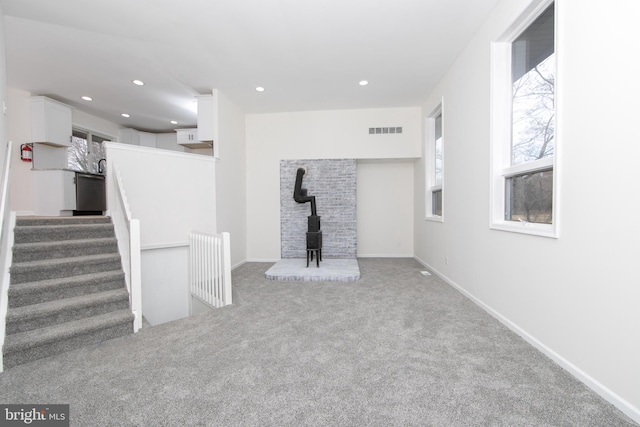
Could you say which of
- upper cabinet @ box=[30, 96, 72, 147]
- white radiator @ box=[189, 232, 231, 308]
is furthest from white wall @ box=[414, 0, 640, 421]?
upper cabinet @ box=[30, 96, 72, 147]

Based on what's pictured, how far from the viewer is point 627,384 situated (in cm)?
134

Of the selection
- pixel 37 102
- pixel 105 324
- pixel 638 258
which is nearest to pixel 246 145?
pixel 37 102

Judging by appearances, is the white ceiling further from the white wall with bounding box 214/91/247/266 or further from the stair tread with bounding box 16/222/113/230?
the stair tread with bounding box 16/222/113/230

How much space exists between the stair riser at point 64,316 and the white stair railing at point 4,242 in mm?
84

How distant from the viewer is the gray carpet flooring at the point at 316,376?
1.35m

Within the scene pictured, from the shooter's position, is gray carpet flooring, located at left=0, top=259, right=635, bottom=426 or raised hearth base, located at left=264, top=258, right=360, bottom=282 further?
raised hearth base, located at left=264, top=258, right=360, bottom=282

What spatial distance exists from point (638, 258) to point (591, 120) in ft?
2.65

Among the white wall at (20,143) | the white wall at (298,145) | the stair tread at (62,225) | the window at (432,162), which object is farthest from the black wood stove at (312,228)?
the white wall at (20,143)

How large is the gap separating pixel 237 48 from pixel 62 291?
314 centimetres

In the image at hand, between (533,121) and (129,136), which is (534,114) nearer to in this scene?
(533,121)

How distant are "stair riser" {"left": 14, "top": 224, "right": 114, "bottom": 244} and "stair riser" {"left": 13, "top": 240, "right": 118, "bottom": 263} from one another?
0.66ft

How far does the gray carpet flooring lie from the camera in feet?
4.42

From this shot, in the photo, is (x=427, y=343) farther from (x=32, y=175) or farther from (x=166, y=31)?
(x=32, y=175)

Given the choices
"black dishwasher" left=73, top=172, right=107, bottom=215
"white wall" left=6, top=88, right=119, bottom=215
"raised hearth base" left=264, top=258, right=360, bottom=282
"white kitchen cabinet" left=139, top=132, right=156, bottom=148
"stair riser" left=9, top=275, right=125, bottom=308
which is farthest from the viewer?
"white kitchen cabinet" left=139, top=132, right=156, bottom=148
